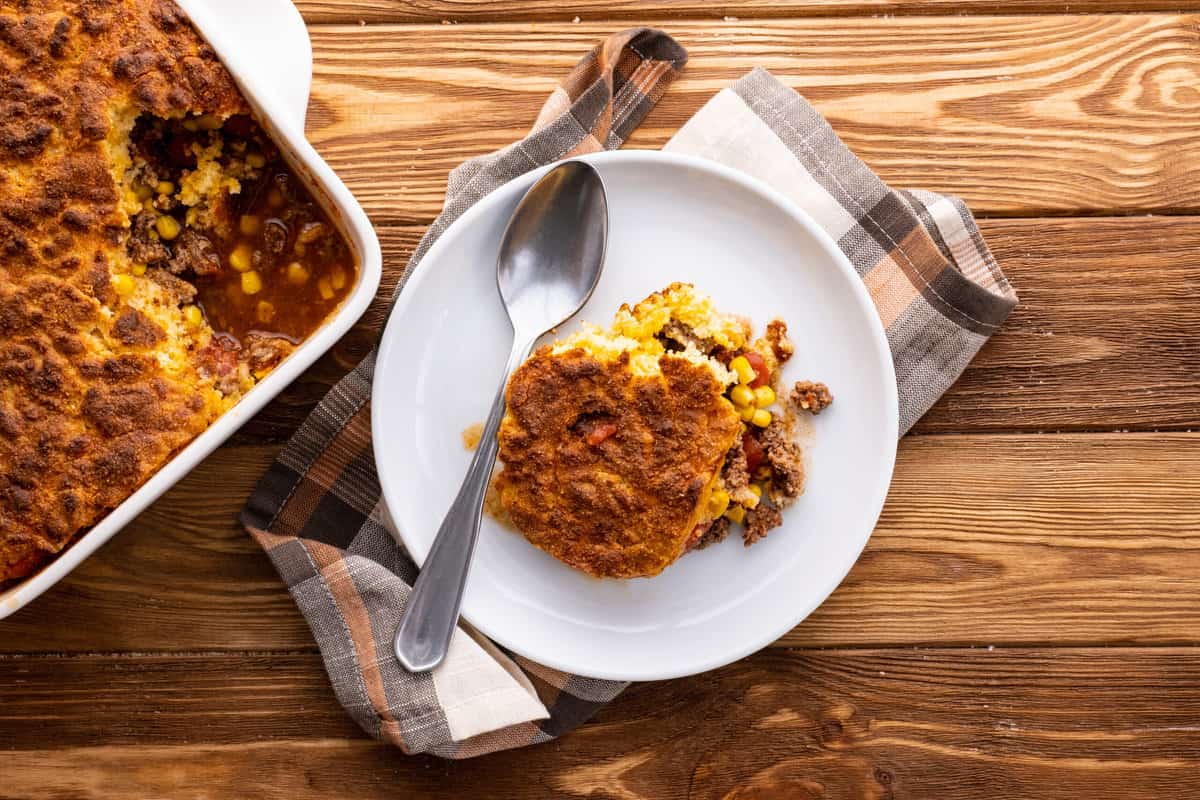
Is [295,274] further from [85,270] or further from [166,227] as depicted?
[85,270]

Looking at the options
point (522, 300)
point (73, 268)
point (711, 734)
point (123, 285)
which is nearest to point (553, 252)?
point (522, 300)

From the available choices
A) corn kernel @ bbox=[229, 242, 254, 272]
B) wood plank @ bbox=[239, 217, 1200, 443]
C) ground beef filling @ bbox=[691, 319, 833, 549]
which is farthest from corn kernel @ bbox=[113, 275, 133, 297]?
wood plank @ bbox=[239, 217, 1200, 443]

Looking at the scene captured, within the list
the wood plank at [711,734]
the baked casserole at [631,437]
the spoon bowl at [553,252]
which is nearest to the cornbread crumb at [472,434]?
the baked casserole at [631,437]

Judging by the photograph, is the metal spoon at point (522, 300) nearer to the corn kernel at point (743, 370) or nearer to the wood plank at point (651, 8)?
the corn kernel at point (743, 370)

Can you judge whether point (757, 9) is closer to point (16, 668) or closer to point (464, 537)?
point (464, 537)

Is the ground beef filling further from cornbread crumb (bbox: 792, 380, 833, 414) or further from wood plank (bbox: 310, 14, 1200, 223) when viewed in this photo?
wood plank (bbox: 310, 14, 1200, 223)

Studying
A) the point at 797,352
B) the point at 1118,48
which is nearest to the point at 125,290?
the point at 797,352
